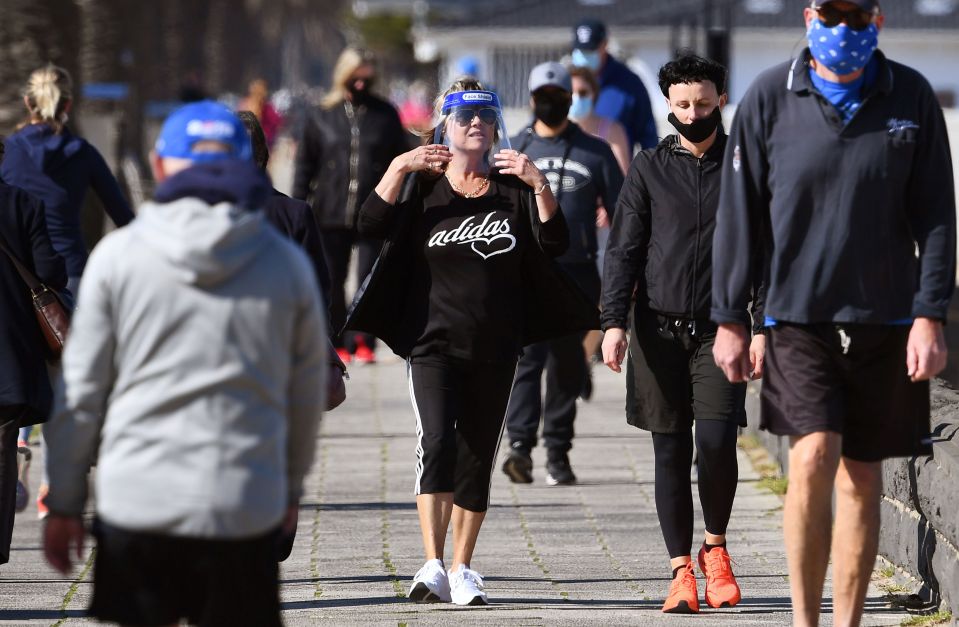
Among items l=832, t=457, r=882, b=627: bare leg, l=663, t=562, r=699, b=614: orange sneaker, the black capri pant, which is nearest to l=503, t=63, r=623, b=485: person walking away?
the black capri pant

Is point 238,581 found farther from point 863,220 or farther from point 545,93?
point 545,93

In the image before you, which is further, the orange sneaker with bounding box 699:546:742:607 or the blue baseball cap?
the orange sneaker with bounding box 699:546:742:607

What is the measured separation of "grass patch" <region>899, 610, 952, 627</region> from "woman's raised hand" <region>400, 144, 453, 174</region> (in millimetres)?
2264

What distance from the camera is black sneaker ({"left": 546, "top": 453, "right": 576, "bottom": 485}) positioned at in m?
10.0

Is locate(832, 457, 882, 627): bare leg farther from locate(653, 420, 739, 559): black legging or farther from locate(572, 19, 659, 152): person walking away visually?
locate(572, 19, 659, 152): person walking away

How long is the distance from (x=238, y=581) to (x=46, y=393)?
3308mm

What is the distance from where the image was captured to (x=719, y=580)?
22.8 ft

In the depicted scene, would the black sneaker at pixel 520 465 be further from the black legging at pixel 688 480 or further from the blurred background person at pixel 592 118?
the black legging at pixel 688 480

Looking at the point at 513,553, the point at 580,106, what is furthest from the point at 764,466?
the point at 513,553

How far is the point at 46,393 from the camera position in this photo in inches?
285

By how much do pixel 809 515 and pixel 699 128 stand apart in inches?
73.6

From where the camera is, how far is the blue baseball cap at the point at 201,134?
4.30 meters

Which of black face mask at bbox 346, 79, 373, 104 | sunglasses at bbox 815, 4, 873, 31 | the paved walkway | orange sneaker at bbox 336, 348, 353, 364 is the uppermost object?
sunglasses at bbox 815, 4, 873, 31

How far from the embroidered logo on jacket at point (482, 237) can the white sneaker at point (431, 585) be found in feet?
3.70
